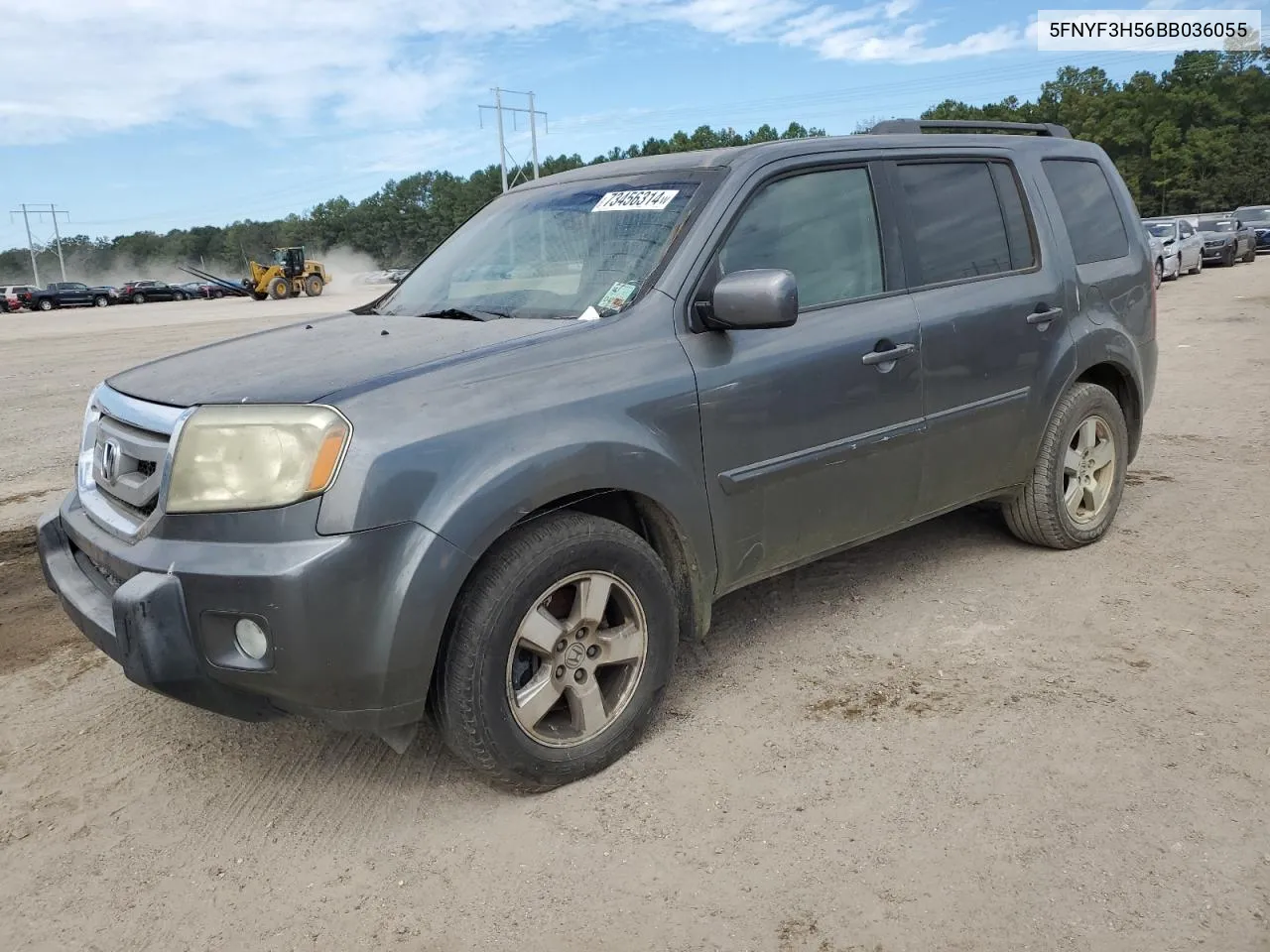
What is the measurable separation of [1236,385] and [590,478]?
8.32m

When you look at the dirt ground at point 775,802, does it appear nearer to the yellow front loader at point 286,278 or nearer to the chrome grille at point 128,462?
the chrome grille at point 128,462

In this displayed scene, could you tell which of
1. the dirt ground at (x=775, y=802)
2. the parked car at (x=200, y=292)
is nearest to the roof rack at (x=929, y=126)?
the dirt ground at (x=775, y=802)

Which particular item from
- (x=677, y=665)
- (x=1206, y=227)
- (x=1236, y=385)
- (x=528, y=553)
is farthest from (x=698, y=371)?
(x=1206, y=227)

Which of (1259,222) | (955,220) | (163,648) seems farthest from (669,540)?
(1259,222)

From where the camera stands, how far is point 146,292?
5925cm

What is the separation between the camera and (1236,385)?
9.15 m

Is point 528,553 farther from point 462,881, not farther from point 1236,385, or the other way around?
point 1236,385

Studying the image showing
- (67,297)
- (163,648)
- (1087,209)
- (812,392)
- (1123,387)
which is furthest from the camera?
(67,297)

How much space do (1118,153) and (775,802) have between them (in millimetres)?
97572

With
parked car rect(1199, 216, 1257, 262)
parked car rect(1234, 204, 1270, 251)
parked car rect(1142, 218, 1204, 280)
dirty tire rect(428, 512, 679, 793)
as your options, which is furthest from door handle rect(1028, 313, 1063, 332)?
parked car rect(1234, 204, 1270, 251)

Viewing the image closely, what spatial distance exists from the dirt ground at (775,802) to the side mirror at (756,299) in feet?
4.23

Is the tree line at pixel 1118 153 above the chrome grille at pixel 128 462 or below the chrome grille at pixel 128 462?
above

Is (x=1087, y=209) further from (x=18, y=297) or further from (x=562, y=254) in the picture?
(x=18, y=297)

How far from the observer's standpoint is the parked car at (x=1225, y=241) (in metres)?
28.5
